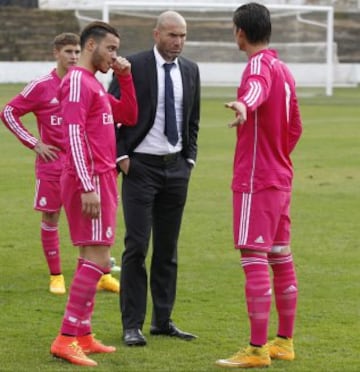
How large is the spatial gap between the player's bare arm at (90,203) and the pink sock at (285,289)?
1186mm

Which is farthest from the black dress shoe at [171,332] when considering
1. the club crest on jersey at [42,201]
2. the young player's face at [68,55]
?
the young player's face at [68,55]

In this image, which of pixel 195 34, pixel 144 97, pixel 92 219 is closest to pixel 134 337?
pixel 92 219

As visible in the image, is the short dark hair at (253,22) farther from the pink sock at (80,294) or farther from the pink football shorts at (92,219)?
the pink sock at (80,294)

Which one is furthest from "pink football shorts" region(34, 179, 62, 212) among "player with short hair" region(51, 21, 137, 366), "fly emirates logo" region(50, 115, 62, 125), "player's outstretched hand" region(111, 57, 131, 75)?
"player with short hair" region(51, 21, 137, 366)

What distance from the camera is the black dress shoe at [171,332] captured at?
25.9 feet

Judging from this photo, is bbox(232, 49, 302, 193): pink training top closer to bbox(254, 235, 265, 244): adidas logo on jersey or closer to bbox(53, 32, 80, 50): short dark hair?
bbox(254, 235, 265, 244): adidas logo on jersey

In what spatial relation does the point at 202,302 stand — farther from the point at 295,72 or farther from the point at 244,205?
the point at 295,72

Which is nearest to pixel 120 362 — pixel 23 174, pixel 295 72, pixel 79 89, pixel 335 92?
pixel 79 89

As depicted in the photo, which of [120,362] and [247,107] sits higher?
[247,107]

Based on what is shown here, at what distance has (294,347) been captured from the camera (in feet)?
25.0

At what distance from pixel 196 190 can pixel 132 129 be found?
8.45 m

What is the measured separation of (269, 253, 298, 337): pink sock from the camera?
730 cm

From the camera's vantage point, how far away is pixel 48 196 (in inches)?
379

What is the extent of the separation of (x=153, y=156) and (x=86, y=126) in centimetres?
86
